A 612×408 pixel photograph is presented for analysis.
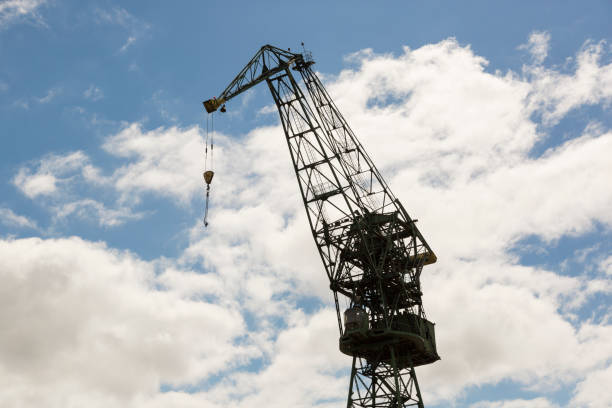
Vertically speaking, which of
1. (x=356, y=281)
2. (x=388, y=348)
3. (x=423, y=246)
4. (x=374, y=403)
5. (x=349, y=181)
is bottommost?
(x=374, y=403)

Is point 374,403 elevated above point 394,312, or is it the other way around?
point 394,312

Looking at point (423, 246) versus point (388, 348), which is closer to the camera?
point (388, 348)

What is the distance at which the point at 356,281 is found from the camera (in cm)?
5022

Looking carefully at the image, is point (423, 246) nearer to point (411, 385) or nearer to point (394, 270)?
point (394, 270)

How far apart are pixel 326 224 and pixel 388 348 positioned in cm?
1075

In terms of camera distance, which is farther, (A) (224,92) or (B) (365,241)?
(A) (224,92)

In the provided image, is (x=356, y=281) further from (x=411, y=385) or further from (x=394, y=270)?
(x=411, y=385)

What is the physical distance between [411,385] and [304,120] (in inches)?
876

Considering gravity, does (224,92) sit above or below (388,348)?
above

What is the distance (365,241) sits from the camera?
163ft

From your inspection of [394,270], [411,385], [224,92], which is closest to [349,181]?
[394,270]

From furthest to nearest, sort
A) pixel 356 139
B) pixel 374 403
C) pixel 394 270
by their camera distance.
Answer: pixel 356 139
pixel 394 270
pixel 374 403

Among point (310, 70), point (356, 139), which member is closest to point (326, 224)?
point (356, 139)

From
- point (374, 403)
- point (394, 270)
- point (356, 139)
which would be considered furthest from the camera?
point (356, 139)
